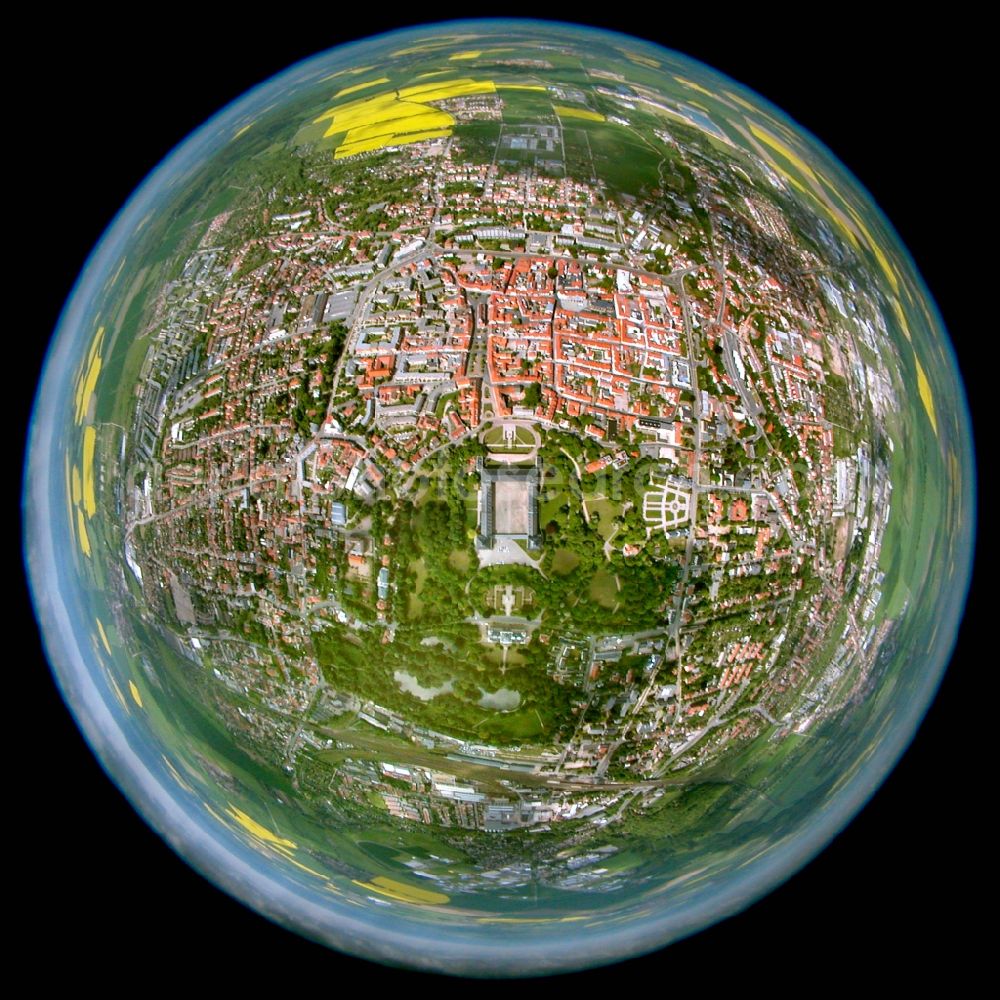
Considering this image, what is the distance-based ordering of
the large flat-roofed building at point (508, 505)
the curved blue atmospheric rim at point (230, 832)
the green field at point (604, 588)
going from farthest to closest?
the curved blue atmospheric rim at point (230, 832) < the green field at point (604, 588) < the large flat-roofed building at point (508, 505)

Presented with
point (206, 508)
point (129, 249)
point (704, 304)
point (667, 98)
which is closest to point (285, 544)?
point (206, 508)

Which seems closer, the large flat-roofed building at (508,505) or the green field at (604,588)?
the large flat-roofed building at (508,505)

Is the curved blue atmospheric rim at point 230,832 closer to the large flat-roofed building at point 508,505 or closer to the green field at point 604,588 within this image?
the green field at point 604,588

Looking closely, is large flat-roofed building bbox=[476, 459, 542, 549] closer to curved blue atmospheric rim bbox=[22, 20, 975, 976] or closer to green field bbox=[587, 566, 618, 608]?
green field bbox=[587, 566, 618, 608]

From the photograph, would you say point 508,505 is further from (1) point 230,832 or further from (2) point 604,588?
(1) point 230,832

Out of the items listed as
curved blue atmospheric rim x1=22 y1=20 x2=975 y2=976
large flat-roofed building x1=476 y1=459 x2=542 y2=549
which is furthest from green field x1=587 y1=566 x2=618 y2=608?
curved blue atmospheric rim x1=22 y1=20 x2=975 y2=976

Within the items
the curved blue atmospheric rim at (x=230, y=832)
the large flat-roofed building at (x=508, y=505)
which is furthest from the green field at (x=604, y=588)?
the curved blue atmospheric rim at (x=230, y=832)

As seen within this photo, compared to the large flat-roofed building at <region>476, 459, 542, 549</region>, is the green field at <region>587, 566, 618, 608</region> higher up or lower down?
lower down
